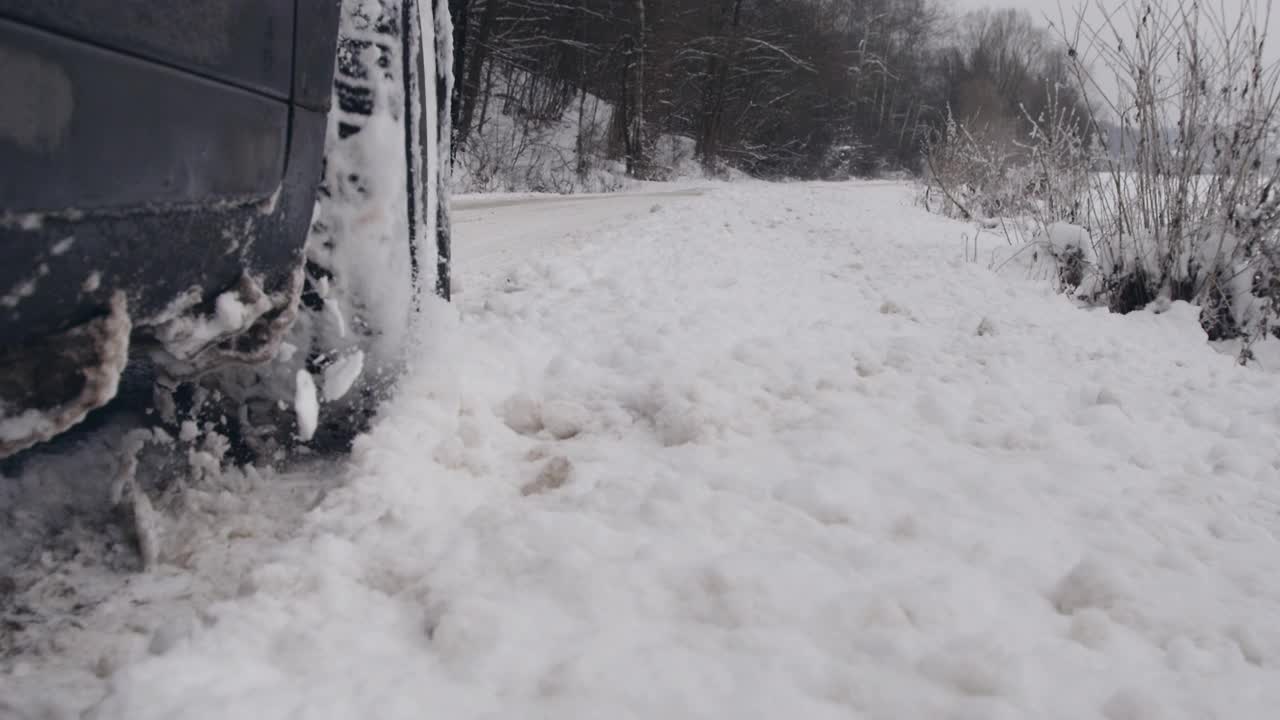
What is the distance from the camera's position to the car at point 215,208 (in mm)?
601

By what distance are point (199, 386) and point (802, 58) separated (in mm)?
28884

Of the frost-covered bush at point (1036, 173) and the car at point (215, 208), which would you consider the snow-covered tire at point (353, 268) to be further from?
the frost-covered bush at point (1036, 173)

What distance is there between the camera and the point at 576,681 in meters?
0.88

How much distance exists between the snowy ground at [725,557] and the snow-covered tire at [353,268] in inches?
3.8

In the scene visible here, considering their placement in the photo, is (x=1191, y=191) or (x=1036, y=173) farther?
(x=1036, y=173)

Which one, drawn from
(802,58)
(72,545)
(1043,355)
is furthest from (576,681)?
(802,58)

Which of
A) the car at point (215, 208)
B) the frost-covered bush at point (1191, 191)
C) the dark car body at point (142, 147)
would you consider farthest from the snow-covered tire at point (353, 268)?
the frost-covered bush at point (1191, 191)

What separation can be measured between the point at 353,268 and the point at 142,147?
612mm

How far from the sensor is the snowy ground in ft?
2.85

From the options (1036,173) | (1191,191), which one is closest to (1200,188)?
(1191,191)

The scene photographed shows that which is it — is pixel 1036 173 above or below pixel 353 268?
above

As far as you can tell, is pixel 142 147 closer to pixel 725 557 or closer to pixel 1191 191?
pixel 725 557

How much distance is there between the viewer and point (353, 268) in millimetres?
1296

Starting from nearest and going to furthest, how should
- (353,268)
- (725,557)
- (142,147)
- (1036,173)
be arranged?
(142,147) < (725,557) < (353,268) < (1036,173)
